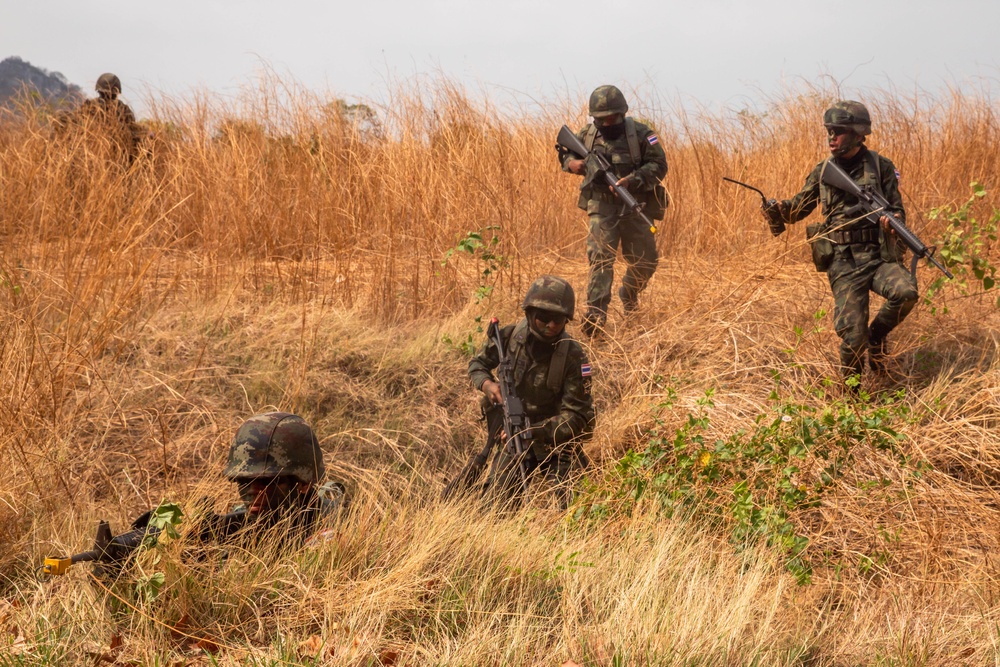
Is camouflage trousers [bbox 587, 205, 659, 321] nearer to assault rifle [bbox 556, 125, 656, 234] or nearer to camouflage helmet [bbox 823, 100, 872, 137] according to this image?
assault rifle [bbox 556, 125, 656, 234]

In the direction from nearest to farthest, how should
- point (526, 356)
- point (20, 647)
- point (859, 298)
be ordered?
point (20, 647) < point (526, 356) < point (859, 298)

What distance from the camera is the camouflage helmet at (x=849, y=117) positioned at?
16.7 ft

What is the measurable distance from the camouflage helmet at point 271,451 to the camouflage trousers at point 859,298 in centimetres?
305

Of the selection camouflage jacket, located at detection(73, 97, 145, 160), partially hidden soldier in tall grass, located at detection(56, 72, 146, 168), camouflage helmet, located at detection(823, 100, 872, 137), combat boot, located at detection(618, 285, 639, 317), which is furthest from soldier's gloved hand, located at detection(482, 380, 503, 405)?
camouflage jacket, located at detection(73, 97, 145, 160)

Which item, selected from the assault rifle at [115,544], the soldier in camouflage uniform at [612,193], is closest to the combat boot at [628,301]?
the soldier in camouflage uniform at [612,193]

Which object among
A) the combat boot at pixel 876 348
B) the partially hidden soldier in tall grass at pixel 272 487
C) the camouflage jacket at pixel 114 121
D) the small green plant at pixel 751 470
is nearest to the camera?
the partially hidden soldier in tall grass at pixel 272 487

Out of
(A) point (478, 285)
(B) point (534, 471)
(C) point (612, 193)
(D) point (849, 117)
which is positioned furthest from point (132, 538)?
(D) point (849, 117)

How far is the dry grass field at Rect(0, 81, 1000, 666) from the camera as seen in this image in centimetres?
288

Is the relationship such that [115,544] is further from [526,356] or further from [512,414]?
[526,356]

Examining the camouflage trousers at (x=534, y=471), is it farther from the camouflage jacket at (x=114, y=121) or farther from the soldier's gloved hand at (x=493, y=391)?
the camouflage jacket at (x=114, y=121)

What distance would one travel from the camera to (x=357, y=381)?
5164 millimetres

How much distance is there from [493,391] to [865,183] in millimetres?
2395

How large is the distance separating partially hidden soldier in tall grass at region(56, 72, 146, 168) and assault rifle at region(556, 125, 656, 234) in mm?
3157

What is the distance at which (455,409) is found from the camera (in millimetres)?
5129
